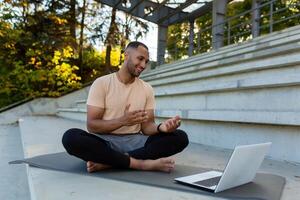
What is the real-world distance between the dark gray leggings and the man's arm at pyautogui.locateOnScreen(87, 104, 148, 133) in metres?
0.13

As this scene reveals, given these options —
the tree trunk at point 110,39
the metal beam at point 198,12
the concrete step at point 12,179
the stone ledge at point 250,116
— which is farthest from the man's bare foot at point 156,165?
the tree trunk at point 110,39

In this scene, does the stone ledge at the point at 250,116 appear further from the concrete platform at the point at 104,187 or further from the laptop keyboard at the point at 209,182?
the laptop keyboard at the point at 209,182

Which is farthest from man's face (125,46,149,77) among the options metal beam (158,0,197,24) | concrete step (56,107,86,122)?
metal beam (158,0,197,24)

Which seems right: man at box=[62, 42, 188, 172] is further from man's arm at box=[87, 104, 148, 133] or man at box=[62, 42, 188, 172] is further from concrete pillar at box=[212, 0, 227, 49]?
concrete pillar at box=[212, 0, 227, 49]

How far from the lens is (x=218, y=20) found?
7.73 metres

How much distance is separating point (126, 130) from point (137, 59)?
397mm

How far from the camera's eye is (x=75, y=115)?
6.71 metres

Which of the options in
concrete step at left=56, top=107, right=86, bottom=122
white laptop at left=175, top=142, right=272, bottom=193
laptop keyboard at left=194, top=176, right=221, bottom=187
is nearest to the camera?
white laptop at left=175, top=142, right=272, bottom=193

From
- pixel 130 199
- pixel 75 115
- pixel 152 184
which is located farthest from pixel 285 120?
pixel 75 115

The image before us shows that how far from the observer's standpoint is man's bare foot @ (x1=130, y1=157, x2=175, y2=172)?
1.81 m

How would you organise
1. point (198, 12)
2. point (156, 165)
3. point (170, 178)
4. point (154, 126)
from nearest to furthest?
point (170, 178), point (156, 165), point (154, 126), point (198, 12)

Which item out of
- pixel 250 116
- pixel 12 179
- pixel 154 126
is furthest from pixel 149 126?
pixel 12 179

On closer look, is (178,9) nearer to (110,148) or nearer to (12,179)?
(12,179)

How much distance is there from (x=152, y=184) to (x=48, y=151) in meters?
1.28
